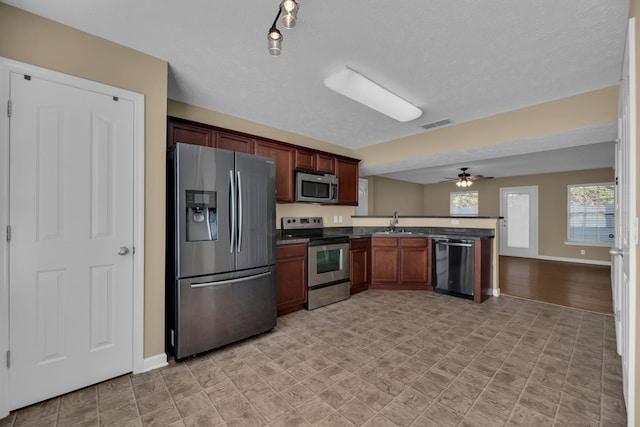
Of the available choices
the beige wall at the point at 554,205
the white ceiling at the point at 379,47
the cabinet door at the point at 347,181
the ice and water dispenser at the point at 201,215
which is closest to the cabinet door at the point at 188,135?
the white ceiling at the point at 379,47

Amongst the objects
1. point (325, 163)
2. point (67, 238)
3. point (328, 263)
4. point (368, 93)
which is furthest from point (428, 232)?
point (67, 238)

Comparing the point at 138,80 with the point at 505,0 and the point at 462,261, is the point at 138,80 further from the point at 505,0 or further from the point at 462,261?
the point at 462,261

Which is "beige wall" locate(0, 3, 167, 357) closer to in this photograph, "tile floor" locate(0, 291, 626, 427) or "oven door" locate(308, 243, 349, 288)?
"tile floor" locate(0, 291, 626, 427)

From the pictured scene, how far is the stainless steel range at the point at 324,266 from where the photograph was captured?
353 cm

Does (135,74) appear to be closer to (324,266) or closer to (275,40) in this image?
(275,40)

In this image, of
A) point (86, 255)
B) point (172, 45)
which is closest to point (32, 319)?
point (86, 255)

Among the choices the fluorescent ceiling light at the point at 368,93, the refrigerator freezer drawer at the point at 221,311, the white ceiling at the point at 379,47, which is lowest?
the refrigerator freezer drawer at the point at 221,311

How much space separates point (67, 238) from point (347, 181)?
3503 mm

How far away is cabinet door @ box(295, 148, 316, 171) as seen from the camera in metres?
3.85

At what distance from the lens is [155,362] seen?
2186 mm

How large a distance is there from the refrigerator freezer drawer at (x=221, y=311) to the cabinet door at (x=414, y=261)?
2.32m

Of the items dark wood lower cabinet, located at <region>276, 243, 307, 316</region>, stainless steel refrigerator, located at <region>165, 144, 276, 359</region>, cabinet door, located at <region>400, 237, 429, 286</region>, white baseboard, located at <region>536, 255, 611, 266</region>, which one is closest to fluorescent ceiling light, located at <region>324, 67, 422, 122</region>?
stainless steel refrigerator, located at <region>165, 144, 276, 359</region>

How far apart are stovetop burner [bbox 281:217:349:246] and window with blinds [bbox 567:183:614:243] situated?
6.49 m

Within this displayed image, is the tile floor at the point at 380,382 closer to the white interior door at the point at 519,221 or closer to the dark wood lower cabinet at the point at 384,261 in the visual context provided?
the dark wood lower cabinet at the point at 384,261
